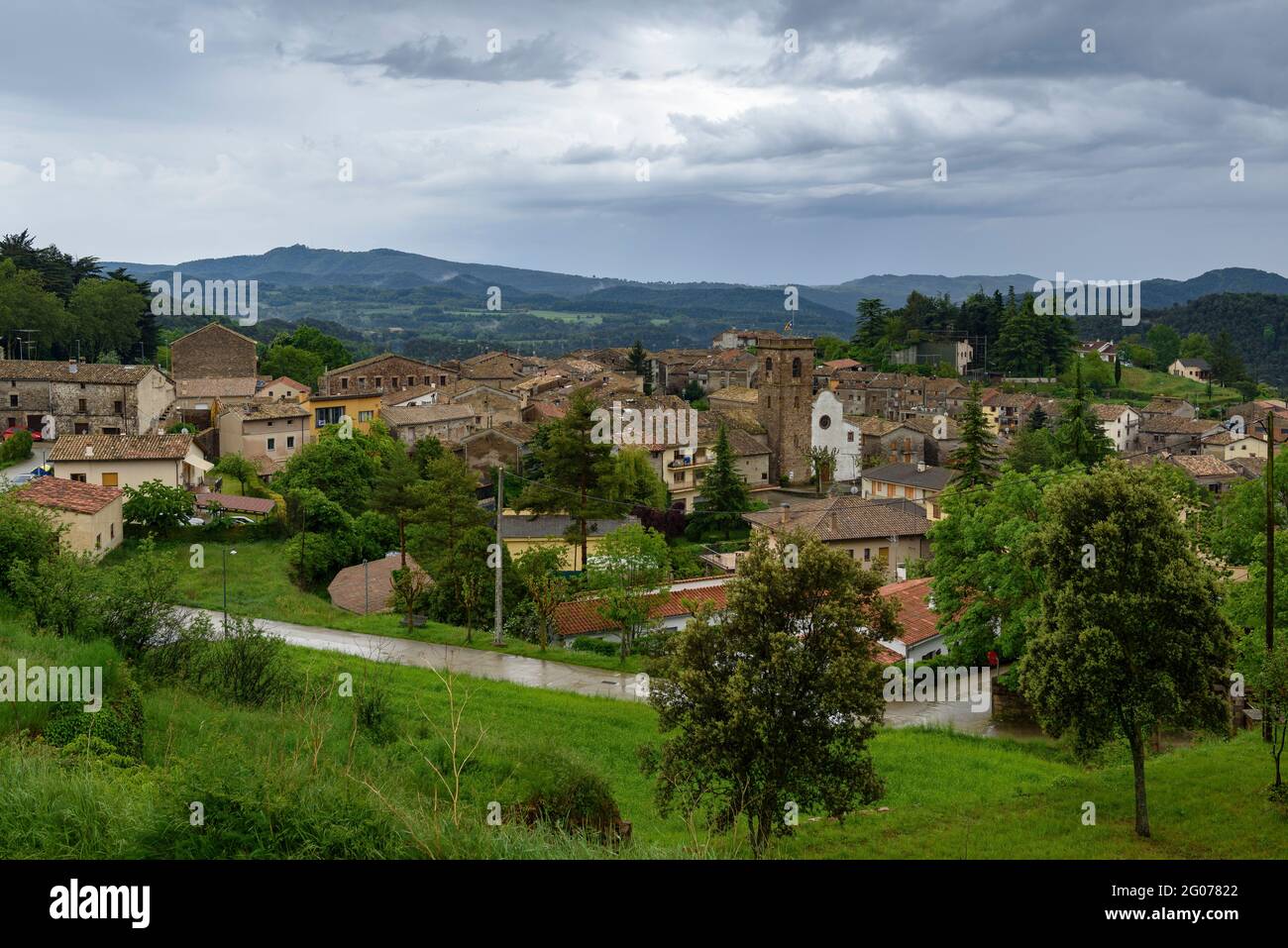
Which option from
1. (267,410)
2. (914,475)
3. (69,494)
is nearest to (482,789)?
(69,494)

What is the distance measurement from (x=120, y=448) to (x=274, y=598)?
10.0 m

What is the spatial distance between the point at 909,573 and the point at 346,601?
14602mm

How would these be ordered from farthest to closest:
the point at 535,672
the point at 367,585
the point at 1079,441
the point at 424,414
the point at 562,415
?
1. the point at 562,415
2. the point at 424,414
3. the point at 1079,441
4. the point at 367,585
5. the point at 535,672

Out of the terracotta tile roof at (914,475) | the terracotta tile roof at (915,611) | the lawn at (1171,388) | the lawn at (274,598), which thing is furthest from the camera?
the lawn at (1171,388)

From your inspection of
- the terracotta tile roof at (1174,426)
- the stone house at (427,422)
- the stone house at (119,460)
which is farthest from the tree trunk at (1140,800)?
the terracotta tile roof at (1174,426)

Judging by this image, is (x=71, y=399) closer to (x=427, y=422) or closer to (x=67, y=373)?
(x=67, y=373)

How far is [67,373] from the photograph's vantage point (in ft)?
142

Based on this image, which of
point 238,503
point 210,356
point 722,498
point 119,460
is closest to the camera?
point 119,460

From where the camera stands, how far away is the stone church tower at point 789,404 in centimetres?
6181

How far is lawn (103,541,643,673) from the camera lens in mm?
23266

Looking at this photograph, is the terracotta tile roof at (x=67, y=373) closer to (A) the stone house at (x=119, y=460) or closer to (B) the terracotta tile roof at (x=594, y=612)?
(A) the stone house at (x=119, y=460)

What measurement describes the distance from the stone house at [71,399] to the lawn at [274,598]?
15484 mm
